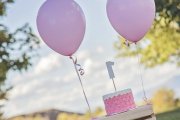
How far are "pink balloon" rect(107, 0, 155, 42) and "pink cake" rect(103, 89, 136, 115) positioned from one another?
3.26ft

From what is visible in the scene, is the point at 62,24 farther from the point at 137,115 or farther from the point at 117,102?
the point at 137,115

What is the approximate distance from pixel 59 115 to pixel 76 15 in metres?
16.3

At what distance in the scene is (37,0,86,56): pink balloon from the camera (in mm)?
7078

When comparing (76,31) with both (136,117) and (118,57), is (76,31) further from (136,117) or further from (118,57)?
(118,57)

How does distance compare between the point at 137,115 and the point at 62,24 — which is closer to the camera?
the point at 137,115

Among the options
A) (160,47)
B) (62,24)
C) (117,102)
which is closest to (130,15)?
(62,24)

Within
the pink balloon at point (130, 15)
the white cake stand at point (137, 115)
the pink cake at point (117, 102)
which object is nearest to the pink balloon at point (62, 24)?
the pink balloon at point (130, 15)

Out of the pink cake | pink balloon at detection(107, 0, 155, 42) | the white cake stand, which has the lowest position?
the white cake stand

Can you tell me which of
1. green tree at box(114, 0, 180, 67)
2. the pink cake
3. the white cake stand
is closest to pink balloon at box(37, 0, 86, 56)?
the pink cake

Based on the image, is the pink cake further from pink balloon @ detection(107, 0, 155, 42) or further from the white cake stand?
pink balloon @ detection(107, 0, 155, 42)

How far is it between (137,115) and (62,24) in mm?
1637

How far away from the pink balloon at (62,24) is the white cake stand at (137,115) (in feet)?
4.10

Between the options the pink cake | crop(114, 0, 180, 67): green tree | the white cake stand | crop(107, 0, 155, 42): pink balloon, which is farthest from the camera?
crop(114, 0, 180, 67): green tree

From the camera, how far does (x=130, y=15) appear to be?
23.9ft
